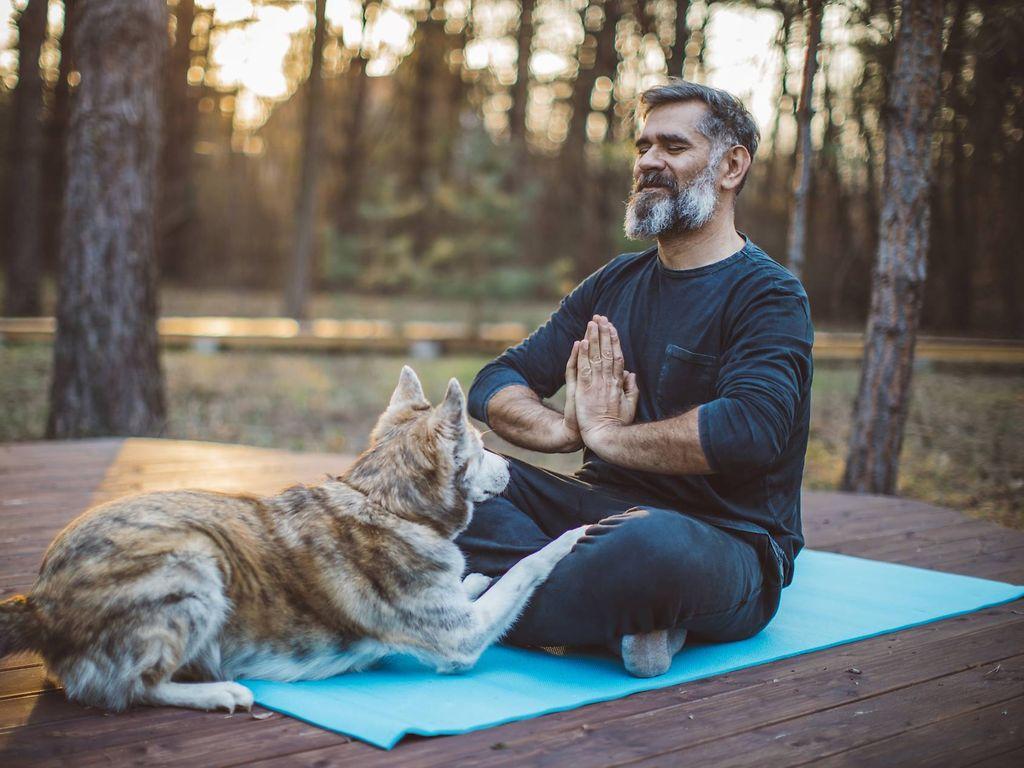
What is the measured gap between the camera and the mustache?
3678 millimetres

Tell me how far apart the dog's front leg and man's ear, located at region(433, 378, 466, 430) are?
546mm

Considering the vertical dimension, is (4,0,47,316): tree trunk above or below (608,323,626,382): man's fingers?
above

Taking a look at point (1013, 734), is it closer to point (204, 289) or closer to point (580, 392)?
point (580, 392)

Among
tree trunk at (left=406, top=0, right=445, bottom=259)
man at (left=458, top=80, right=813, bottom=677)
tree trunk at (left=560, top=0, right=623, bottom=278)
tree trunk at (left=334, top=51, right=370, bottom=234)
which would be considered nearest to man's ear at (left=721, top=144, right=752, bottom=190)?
man at (left=458, top=80, right=813, bottom=677)

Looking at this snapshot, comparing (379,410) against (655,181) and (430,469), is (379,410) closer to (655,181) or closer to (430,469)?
(655,181)

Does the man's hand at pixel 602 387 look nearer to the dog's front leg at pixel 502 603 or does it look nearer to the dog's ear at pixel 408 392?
the dog's front leg at pixel 502 603

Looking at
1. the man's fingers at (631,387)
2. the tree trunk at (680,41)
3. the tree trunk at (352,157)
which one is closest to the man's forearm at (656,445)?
the man's fingers at (631,387)

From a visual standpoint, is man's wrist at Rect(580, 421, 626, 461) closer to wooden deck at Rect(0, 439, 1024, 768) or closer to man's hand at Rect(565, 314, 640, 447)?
man's hand at Rect(565, 314, 640, 447)

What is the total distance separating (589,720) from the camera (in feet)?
8.96

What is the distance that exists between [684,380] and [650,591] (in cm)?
85

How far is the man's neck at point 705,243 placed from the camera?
368 cm

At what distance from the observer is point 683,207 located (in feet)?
11.9

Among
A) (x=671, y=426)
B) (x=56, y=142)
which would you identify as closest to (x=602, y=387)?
(x=671, y=426)

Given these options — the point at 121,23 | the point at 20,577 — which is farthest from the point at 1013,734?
the point at 121,23
